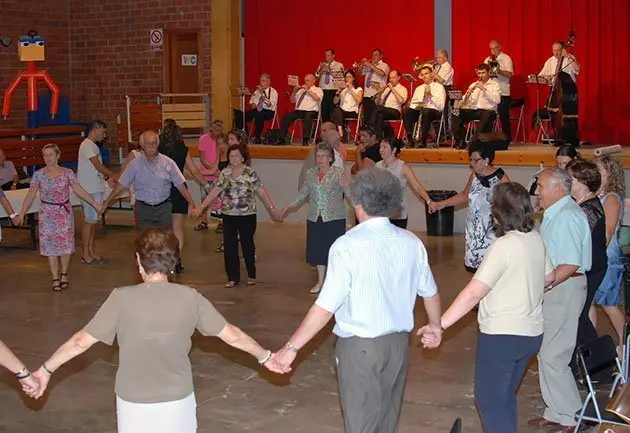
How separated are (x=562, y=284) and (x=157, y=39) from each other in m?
13.7

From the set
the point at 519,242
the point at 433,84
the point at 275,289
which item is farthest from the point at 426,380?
the point at 433,84

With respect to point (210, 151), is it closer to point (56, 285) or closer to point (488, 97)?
point (56, 285)

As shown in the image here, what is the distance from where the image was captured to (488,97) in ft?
41.4

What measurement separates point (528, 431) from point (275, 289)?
163 inches

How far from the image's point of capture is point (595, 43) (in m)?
13.9

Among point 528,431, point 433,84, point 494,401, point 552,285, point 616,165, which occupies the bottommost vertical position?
point 528,431

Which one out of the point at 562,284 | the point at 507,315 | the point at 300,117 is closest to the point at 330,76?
the point at 300,117

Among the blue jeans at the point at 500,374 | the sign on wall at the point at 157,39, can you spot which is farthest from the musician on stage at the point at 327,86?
the blue jeans at the point at 500,374

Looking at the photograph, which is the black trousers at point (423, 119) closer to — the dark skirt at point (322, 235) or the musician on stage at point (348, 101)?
the musician on stage at point (348, 101)

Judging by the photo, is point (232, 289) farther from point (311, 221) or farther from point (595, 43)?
point (595, 43)

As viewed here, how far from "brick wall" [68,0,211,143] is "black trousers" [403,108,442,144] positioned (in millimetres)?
4944

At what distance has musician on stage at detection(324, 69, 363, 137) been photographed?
46.0 ft

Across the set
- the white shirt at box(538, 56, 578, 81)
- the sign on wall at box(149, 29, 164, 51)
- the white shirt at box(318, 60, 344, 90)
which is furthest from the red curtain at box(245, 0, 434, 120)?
the white shirt at box(538, 56, 578, 81)

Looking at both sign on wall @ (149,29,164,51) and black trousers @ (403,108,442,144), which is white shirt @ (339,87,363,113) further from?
sign on wall @ (149,29,164,51)
